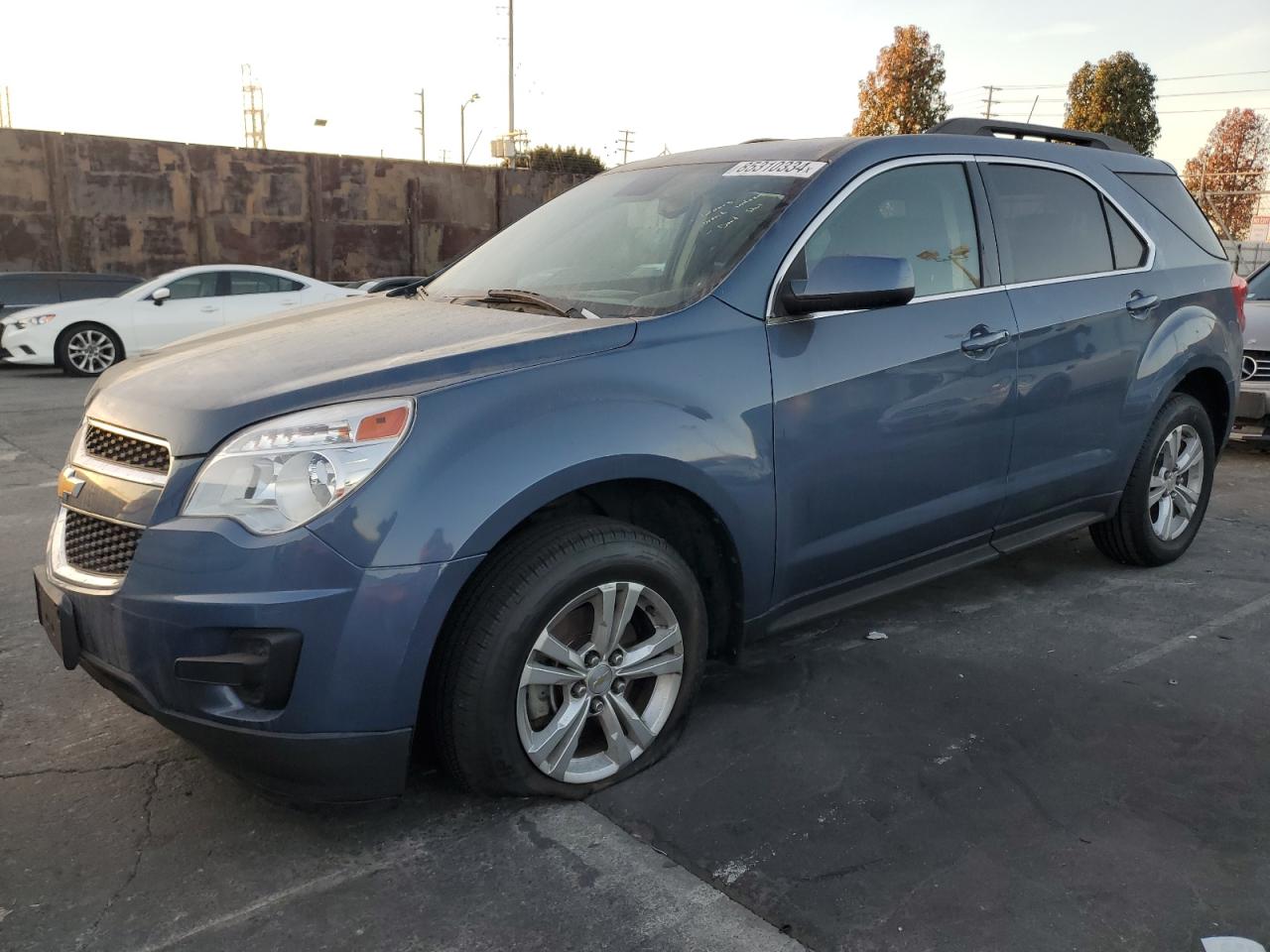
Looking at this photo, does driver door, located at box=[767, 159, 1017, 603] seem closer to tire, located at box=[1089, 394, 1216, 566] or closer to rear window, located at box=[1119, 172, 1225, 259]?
tire, located at box=[1089, 394, 1216, 566]

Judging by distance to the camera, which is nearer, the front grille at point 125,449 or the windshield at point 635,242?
the front grille at point 125,449

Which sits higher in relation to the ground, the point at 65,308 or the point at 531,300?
the point at 531,300

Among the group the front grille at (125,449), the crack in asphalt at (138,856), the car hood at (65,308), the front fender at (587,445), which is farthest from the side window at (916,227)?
the car hood at (65,308)

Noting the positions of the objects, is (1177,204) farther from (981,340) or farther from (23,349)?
(23,349)

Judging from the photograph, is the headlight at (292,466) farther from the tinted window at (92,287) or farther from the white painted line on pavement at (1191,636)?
the tinted window at (92,287)

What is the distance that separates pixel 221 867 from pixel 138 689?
47cm

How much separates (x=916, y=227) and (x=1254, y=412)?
507cm

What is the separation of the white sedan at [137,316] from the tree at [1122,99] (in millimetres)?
36864

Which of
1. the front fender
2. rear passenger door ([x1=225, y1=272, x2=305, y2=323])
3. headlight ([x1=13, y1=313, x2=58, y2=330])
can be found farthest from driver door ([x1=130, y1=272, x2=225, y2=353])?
the front fender

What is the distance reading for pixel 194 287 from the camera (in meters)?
13.5

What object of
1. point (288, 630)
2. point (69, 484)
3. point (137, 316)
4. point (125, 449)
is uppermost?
point (125, 449)

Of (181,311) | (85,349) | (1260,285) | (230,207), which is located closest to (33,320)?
(85,349)

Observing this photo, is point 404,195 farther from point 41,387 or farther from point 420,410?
point 420,410

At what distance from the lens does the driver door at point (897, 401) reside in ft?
10.2
